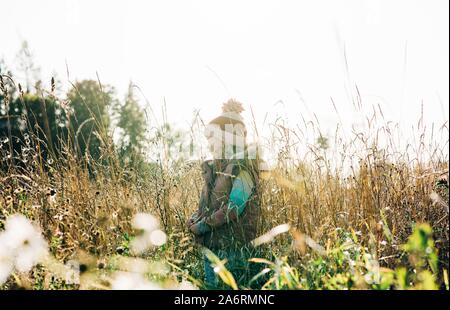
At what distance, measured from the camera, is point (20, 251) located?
2049 mm

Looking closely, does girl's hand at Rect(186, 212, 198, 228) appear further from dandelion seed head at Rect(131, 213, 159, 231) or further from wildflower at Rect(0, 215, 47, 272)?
wildflower at Rect(0, 215, 47, 272)

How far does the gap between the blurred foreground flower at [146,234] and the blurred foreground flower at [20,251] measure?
0.46 m

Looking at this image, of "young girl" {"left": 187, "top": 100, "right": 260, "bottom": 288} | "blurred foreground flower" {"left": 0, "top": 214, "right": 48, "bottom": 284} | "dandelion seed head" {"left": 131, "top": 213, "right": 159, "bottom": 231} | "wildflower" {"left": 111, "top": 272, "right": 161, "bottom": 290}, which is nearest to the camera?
"wildflower" {"left": 111, "top": 272, "right": 161, "bottom": 290}

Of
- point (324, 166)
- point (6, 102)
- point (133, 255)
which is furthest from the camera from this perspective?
point (324, 166)

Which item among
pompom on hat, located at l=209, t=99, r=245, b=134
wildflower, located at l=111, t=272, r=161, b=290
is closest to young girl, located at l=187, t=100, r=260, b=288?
pompom on hat, located at l=209, t=99, r=245, b=134

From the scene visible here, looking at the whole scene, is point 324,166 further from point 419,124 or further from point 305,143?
point 419,124

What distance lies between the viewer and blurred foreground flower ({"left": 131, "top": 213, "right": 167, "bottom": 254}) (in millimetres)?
2119

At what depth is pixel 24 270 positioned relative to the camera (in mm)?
2023

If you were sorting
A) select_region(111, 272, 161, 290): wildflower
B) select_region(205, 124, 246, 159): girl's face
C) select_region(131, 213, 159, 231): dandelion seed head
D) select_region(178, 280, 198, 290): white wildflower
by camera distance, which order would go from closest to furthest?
select_region(111, 272, 161, 290): wildflower < select_region(178, 280, 198, 290): white wildflower < select_region(131, 213, 159, 231): dandelion seed head < select_region(205, 124, 246, 159): girl's face

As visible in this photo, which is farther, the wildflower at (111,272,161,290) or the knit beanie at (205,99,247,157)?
the knit beanie at (205,99,247,157)

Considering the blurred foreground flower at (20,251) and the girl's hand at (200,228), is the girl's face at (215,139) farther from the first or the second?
the blurred foreground flower at (20,251)

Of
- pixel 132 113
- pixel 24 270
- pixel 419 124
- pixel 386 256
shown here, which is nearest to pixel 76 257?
pixel 24 270
